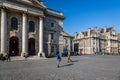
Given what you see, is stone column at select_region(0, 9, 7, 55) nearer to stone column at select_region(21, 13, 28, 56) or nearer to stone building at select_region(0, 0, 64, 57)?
stone building at select_region(0, 0, 64, 57)

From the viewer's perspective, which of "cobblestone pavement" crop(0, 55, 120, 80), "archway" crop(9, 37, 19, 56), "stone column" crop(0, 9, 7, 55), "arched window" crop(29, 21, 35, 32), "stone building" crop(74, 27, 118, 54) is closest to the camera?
"cobblestone pavement" crop(0, 55, 120, 80)

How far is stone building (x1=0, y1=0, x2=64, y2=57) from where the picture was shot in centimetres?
2695

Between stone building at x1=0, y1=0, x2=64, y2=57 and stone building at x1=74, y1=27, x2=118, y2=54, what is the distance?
112 feet

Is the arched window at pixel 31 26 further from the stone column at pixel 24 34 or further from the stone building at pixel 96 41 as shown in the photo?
the stone building at pixel 96 41

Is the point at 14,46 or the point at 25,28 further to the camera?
the point at 14,46

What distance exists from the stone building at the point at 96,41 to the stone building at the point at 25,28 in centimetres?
3425

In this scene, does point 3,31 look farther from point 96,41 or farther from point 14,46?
point 96,41

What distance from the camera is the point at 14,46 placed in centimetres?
3072

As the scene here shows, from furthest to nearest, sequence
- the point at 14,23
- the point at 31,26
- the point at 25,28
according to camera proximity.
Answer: the point at 31,26 → the point at 25,28 → the point at 14,23

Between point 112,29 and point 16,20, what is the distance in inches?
2576

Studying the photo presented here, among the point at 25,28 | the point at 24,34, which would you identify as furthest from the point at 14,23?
the point at 24,34

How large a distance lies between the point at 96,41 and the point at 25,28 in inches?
1835

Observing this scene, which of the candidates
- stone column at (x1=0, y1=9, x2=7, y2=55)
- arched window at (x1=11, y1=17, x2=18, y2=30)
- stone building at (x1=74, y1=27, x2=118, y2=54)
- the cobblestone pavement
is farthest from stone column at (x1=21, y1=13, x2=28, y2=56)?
stone building at (x1=74, y1=27, x2=118, y2=54)

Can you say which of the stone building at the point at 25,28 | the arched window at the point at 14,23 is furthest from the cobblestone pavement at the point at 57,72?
the arched window at the point at 14,23
